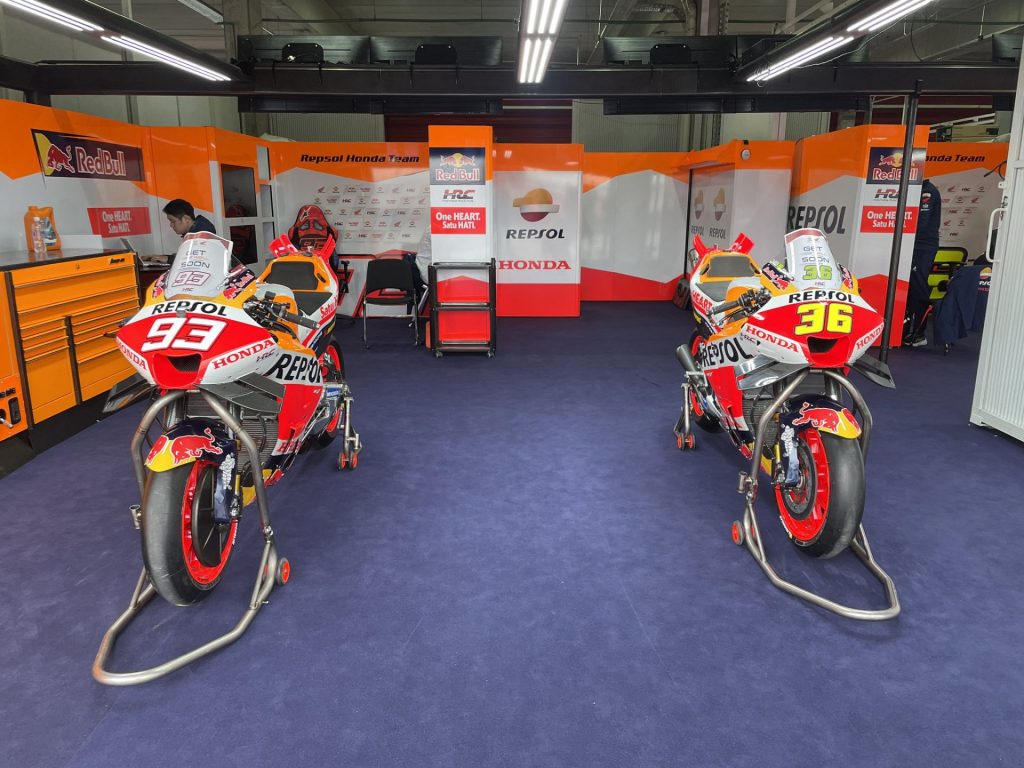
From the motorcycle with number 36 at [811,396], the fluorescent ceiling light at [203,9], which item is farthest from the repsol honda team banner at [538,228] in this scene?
the motorcycle with number 36 at [811,396]

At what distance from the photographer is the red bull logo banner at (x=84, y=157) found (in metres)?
5.77

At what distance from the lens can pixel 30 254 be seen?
4.89 m

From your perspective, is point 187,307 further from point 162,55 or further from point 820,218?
point 820,218

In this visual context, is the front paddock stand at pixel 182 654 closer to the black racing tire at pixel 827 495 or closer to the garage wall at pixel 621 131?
the black racing tire at pixel 827 495

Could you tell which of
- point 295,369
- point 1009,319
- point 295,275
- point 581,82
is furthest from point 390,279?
point 1009,319

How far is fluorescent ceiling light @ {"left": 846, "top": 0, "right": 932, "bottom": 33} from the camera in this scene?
3.94 metres

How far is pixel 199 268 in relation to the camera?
2.70 meters

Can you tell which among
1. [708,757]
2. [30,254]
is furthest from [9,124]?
[708,757]

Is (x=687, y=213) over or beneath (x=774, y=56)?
beneath

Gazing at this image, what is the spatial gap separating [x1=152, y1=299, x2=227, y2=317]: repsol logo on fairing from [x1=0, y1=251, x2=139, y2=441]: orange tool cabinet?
1.56 m

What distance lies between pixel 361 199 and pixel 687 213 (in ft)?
15.0

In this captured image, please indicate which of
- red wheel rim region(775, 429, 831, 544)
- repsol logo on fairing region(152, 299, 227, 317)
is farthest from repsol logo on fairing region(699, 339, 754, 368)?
repsol logo on fairing region(152, 299, 227, 317)

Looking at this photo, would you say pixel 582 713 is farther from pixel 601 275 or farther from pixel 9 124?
pixel 601 275

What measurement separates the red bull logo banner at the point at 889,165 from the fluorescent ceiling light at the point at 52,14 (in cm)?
653
